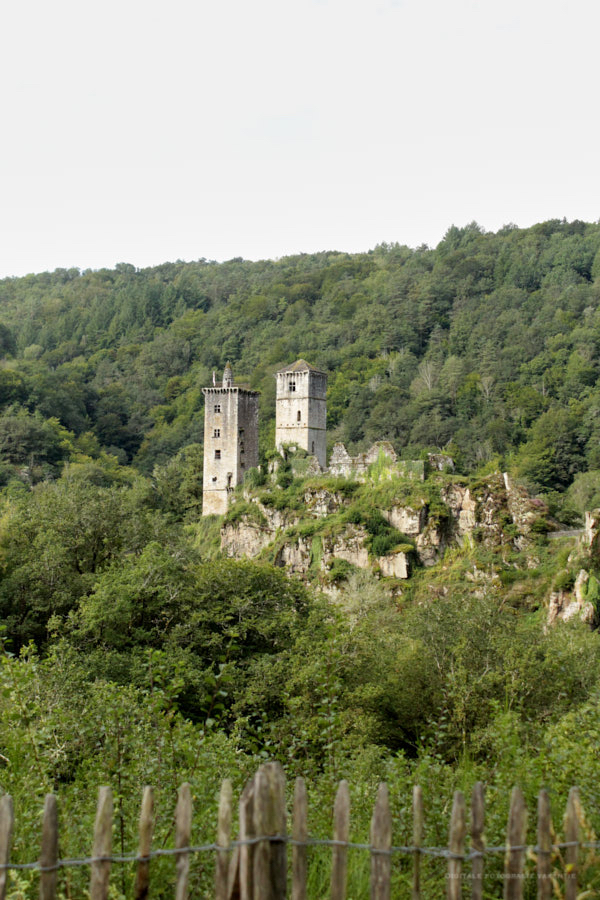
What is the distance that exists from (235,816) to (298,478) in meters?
41.2

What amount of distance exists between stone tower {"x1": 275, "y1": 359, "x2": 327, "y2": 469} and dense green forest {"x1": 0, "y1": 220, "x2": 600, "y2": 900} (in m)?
3.51


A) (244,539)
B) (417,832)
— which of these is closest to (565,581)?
(244,539)

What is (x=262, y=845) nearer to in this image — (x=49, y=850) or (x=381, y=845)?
(x=381, y=845)

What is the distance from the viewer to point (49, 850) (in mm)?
4992

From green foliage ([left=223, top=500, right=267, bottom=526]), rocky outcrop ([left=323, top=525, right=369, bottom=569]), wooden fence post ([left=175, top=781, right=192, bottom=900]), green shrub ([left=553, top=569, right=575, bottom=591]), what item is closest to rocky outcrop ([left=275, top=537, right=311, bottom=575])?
rocky outcrop ([left=323, top=525, right=369, bottom=569])

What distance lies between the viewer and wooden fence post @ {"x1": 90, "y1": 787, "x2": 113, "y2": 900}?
499cm

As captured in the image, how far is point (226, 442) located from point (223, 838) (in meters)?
48.6

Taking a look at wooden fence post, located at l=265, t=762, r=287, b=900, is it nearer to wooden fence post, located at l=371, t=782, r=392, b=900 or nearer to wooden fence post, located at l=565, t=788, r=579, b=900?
wooden fence post, located at l=371, t=782, r=392, b=900

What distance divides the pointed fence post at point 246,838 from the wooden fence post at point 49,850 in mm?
1050

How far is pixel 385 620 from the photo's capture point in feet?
107

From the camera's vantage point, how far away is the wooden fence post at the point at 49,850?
16.3 ft

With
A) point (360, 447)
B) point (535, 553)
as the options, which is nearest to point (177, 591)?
point (535, 553)

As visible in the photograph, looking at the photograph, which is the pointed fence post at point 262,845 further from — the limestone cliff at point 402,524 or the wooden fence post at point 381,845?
the limestone cliff at point 402,524

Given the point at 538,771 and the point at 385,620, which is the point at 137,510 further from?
the point at 538,771
